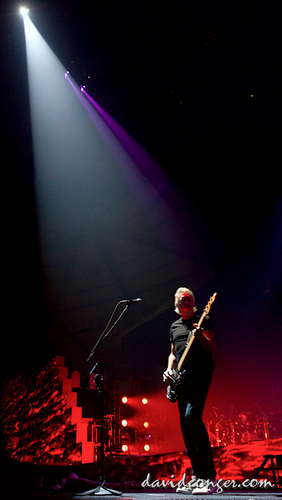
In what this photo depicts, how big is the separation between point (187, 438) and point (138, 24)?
5.56m

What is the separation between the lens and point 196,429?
9.41 feet

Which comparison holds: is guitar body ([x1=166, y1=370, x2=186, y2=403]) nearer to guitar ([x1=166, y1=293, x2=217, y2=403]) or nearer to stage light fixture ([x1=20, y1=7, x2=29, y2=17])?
guitar ([x1=166, y1=293, x2=217, y2=403])

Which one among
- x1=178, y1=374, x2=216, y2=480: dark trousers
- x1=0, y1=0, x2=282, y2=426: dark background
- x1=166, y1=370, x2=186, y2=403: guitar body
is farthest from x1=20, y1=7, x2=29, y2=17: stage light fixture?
x1=178, y1=374, x2=216, y2=480: dark trousers

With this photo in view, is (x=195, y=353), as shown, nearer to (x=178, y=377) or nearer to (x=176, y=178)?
(x=178, y=377)

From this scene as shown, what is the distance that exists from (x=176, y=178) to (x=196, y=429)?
5174 millimetres

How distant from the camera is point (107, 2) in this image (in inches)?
218

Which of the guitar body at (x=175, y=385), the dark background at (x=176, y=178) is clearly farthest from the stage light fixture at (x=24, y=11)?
the guitar body at (x=175, y=385)

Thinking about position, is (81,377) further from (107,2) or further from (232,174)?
(107,2)

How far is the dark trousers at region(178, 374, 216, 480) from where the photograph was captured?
2.83m

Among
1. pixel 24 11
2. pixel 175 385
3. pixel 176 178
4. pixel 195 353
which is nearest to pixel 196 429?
pixel 175 385

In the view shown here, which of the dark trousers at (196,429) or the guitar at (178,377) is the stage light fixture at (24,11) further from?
the dark trousers at (196,429)

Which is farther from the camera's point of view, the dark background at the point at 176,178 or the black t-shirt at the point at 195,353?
the dark background at the point at 176,178

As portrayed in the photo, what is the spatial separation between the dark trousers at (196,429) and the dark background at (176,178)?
12.9 feet

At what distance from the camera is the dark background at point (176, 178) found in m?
5.54
